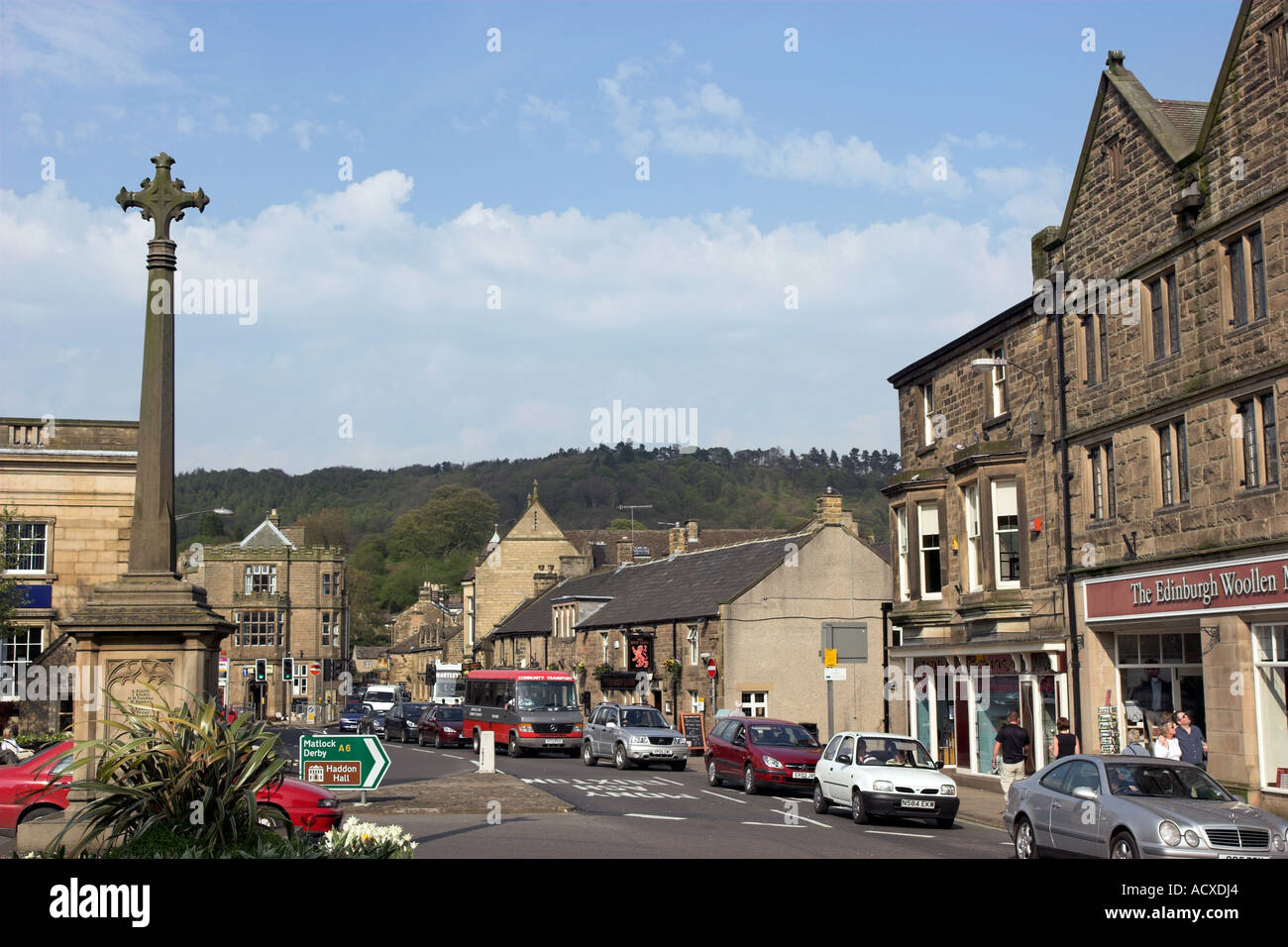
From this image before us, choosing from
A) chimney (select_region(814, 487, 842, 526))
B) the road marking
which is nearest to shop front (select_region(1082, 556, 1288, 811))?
the road marking

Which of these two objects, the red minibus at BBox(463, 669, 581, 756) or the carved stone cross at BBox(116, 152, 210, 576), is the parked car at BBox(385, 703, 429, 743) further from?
the carved stone cross at BBox(116, 152, 210, 576)

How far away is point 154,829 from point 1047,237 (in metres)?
22.8

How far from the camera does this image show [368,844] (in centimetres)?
851

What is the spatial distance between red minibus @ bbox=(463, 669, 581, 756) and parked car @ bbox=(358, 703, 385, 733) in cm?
771

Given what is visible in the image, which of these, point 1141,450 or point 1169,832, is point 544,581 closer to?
point 1141,450

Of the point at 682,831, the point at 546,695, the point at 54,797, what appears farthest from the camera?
the point at 546,695

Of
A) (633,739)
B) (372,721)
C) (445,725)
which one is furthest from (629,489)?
(633,739)

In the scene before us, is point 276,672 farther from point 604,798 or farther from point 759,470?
point 759,470

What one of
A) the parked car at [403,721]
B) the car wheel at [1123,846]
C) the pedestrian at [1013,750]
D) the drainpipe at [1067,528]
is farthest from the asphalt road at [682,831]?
the parked car at [403,721]

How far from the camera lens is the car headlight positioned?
39.4ft

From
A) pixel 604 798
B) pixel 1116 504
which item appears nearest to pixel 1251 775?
pixel 1116 504

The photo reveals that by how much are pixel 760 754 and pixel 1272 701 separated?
387 inches
